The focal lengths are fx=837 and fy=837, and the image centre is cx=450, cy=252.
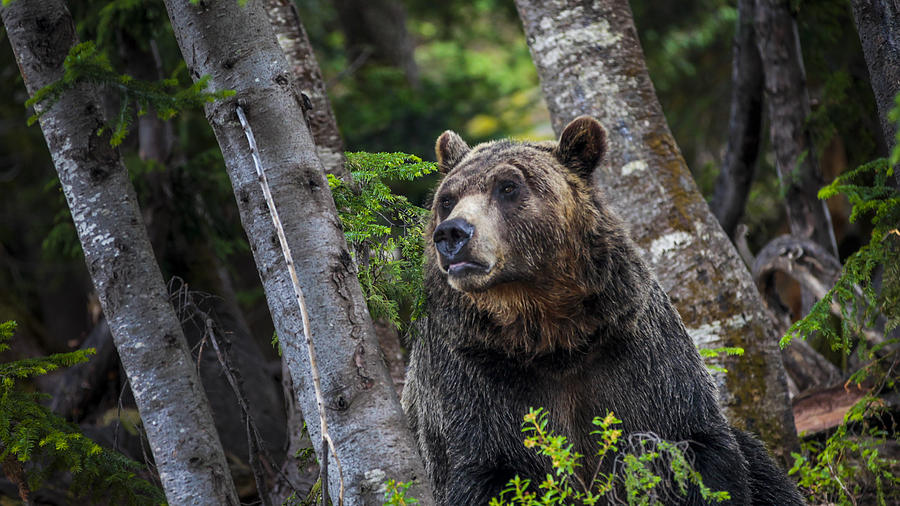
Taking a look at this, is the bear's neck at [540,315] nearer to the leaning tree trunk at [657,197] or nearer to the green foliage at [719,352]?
the green foliage at [719,352]

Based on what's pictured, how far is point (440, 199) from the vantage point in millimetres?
3969

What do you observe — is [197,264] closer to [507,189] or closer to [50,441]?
[50,441]

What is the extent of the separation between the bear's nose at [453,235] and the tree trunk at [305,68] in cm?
210

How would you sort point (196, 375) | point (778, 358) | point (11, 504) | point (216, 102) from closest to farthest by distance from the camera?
point (216, 102) → point (196, 375) → point (778, 358) → point (11, 504)

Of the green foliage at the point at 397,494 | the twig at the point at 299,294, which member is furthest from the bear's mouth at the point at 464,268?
the green foliage at the point at 397,494

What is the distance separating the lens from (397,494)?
301 cm

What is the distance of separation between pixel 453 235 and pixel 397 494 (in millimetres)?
1072

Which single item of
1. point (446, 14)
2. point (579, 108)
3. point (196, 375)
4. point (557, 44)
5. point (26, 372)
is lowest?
point (196, 375)

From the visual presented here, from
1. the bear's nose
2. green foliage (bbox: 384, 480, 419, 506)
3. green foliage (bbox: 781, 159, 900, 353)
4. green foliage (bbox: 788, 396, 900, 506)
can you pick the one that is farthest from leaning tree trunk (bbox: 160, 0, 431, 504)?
green foliage (bbox: 788, 396, 900, 506)

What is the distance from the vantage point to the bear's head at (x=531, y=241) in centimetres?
369

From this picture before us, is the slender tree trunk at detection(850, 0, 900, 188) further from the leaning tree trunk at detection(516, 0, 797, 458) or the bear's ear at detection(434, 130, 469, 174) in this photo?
the bear's ear at detection(434, 130, 469, 174)

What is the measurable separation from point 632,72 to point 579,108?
1.48ft

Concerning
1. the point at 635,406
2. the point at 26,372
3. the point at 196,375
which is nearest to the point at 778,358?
the point at 635,406

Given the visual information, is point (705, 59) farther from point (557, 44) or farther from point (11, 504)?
point (11, 504)
